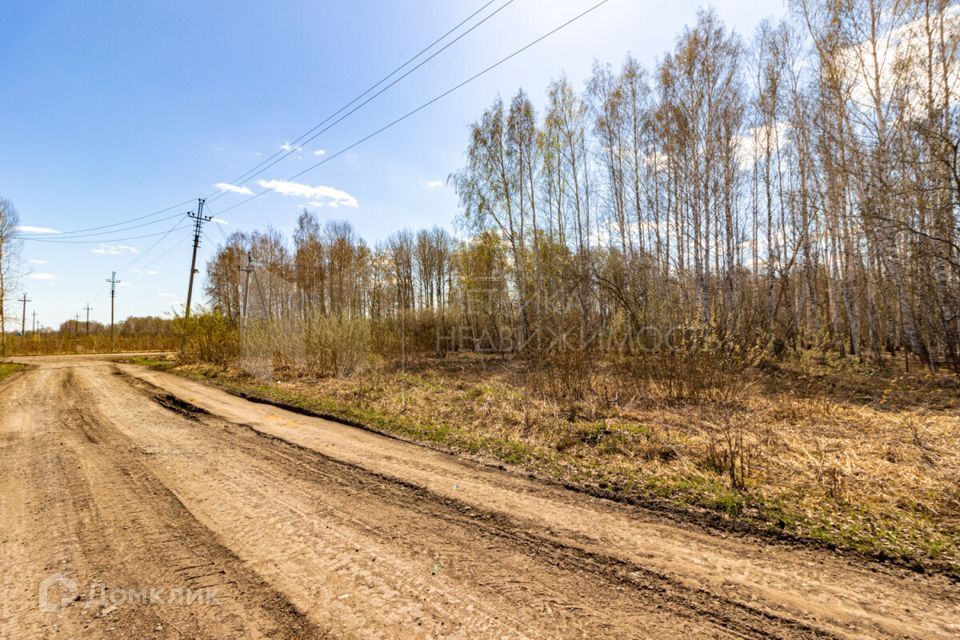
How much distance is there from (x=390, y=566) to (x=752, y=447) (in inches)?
189

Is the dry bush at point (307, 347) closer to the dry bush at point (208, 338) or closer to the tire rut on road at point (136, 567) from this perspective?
the dry bush at point (208, 338)

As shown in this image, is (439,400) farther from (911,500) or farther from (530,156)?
(530,156)

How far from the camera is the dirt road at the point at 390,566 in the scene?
2.12m

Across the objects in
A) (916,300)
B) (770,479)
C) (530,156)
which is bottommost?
(770,479)

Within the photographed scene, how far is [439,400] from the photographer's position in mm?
9352

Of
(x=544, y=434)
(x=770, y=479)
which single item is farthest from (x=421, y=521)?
(x=770, y=479)

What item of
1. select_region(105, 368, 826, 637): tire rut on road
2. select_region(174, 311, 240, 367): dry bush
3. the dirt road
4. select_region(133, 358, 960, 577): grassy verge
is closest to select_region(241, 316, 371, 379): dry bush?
select_region(174, 311, 240, 367): dry bush

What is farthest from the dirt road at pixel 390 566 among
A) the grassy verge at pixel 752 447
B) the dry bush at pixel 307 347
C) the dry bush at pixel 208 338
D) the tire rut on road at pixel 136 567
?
the dry bush at pixel 208 338

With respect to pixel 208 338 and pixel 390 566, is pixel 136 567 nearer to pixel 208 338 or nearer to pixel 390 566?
pixel 390 566

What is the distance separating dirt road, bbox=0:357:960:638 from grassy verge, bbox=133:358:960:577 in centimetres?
46

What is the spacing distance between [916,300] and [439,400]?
644 inches

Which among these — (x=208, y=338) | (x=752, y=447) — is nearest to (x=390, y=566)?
(x=752, y=447)

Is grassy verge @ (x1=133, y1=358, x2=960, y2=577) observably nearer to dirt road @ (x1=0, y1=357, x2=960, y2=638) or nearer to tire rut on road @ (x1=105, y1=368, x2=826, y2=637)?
dirt road @ (x1=0, y1=357, x2=960, y2=638)

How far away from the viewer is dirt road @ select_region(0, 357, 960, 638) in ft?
6.97
